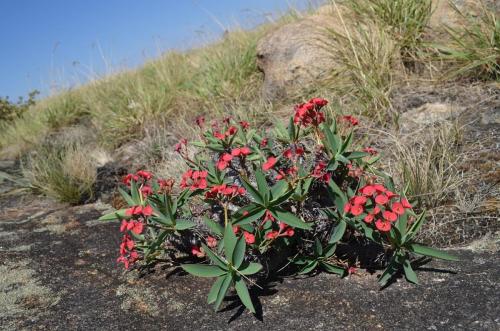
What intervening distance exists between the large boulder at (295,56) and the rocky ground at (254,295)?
3.33m

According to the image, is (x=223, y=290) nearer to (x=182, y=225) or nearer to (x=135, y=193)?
(x=182, y=225)

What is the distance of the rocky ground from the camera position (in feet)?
6.50

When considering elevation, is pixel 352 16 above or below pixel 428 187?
above

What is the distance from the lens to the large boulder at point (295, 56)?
5555 mm

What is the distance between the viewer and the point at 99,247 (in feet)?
10.4

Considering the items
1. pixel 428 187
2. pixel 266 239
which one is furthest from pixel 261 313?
pixel 428 187

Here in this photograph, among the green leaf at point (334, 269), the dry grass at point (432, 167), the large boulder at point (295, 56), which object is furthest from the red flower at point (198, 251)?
the large boulder at point (295, 56)

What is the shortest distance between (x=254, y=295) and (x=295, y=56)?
13.5 feet

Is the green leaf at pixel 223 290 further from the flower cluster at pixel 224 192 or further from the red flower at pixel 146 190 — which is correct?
the red flower at pixel 146 190

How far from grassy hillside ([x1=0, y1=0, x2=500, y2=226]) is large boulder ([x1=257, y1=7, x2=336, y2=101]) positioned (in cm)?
12

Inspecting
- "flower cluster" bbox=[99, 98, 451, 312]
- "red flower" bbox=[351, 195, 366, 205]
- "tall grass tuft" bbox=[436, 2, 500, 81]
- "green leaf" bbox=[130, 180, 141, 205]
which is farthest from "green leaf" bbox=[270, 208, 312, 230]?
"tall grass tuft" bbox=[436, 2, 500, 81]

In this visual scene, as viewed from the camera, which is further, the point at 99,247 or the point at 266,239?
the point at 99,247

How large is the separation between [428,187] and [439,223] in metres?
0.30

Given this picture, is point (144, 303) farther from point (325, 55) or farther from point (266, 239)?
point (325, 55)
